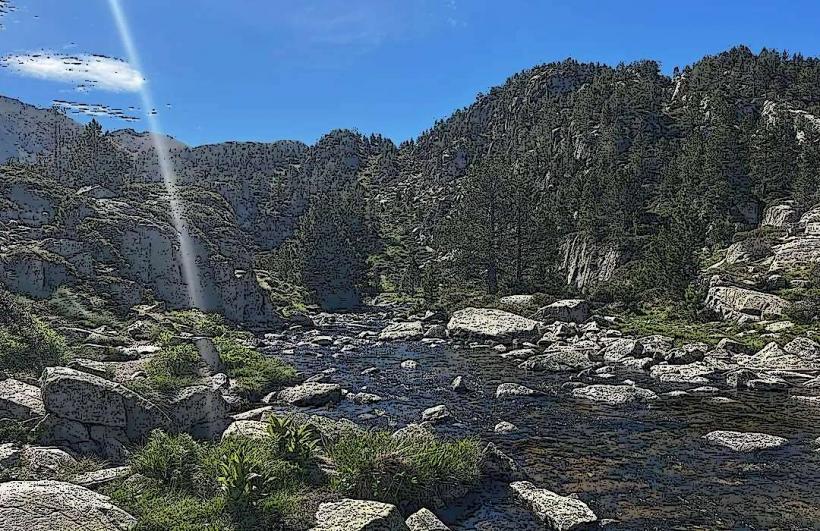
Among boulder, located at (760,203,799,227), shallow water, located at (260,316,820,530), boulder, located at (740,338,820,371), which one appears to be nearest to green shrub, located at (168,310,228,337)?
shallow water, located at (260,316,820,530)

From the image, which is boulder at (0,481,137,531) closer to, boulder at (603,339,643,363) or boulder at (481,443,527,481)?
boulder at (481,443,527,481)

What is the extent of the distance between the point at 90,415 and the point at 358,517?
10457 mm

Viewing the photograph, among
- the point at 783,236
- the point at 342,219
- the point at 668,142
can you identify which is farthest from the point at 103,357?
the point at 668,142

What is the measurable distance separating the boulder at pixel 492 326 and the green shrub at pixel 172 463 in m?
38.5

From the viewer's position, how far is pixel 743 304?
48250mm

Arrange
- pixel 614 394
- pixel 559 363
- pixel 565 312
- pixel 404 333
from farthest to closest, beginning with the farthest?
pixel 565 312, pixel 404 333, pixel 559 363, pixel 614 394

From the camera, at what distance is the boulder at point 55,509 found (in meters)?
10.7

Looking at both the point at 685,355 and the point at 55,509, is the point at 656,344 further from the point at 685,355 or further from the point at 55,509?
the point at 55,509

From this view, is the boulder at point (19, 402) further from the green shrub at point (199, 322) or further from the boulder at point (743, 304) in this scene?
the boulder at point (743, 304)

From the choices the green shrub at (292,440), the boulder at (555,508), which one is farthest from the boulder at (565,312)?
the green shrub at (292,440)

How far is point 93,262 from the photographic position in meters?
57.5

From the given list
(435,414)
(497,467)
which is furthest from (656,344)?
(497,467)

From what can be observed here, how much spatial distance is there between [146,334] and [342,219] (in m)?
78.7

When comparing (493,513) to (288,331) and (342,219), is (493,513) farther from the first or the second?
(342,219)
